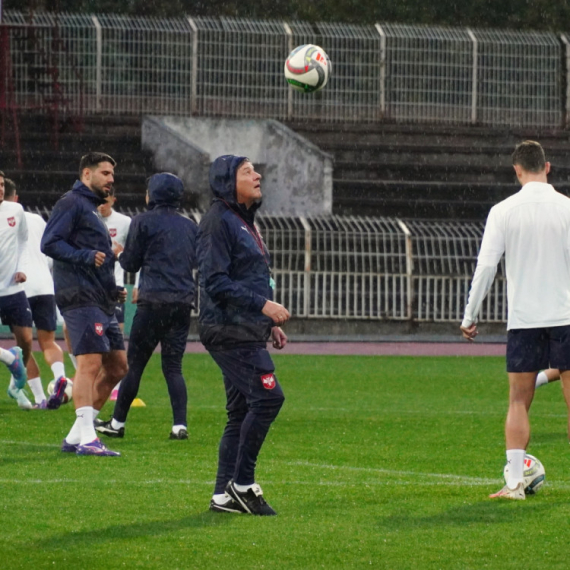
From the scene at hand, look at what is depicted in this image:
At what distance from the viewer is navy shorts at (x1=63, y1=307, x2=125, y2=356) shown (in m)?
9.84

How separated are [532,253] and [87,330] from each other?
3347 mm

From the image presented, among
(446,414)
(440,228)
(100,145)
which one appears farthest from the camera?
(100,145)

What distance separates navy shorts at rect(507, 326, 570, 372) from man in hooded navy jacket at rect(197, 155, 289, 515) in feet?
4.79

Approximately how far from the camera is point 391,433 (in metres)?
11.7

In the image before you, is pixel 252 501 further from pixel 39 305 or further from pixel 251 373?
pixel 39 305

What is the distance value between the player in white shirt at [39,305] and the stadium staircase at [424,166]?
53.9ft

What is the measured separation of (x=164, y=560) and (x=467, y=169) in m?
26.4

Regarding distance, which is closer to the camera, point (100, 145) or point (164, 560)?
point (164, 560)

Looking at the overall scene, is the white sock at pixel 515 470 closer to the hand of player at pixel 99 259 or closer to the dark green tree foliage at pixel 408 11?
the hand of player at pixel 99 259

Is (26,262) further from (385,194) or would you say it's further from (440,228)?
(385,194)

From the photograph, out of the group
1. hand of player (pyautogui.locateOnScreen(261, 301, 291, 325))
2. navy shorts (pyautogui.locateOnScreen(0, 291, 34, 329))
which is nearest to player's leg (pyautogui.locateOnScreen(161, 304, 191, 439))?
navy shorts (pyautogui.locateOnScreen(0, 291, 34, 329))

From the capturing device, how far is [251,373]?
7.34m

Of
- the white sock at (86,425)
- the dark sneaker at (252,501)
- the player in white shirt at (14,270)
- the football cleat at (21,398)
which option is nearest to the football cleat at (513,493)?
the dark sneaker at (252,501)

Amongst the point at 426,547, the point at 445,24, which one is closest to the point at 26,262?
the point at 426,547
